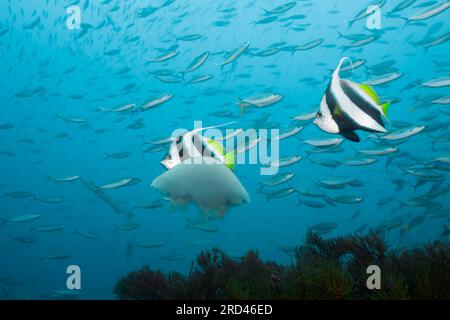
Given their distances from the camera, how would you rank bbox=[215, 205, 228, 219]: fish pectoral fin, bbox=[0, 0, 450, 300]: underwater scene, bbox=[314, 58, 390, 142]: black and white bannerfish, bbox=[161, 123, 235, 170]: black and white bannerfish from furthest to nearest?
1. bbox=[0, 0, 450, 300]: underwater scene
2. bbox=[215, 205, 228, 219]: fish pectoral fin
3. bbox=[314, 58, 390, 142]: black and white bannerfish
4. bbox=[161, 123, 235, 170]: black and white bannerfish

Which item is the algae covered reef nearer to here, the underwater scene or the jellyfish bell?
the underwater scene

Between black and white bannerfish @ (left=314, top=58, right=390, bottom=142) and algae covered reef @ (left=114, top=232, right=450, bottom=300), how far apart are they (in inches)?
66.3

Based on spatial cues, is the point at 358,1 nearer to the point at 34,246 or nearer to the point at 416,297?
the point at 416,297

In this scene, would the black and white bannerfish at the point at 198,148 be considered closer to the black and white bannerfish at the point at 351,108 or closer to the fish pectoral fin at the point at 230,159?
the fish pectoral fin at the point at 230,159

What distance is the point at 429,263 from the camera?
3811 millimetres

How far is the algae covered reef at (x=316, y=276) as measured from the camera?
3.50m

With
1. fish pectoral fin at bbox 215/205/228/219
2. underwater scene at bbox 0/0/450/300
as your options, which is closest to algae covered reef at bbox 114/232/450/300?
underwater scene at bbox 0/0/450/300

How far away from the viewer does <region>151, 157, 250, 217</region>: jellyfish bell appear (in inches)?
90.7

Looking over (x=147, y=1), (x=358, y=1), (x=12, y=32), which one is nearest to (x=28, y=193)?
(x=147, y=1)

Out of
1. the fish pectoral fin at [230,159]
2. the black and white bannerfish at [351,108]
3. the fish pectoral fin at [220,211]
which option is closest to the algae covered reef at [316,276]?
the fish pectoral fin at [220,211]

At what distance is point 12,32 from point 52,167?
82.8 feet

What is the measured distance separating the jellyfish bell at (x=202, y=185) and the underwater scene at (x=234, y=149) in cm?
1

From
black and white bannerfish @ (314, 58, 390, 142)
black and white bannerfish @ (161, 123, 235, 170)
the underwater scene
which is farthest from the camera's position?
the underwater scene
